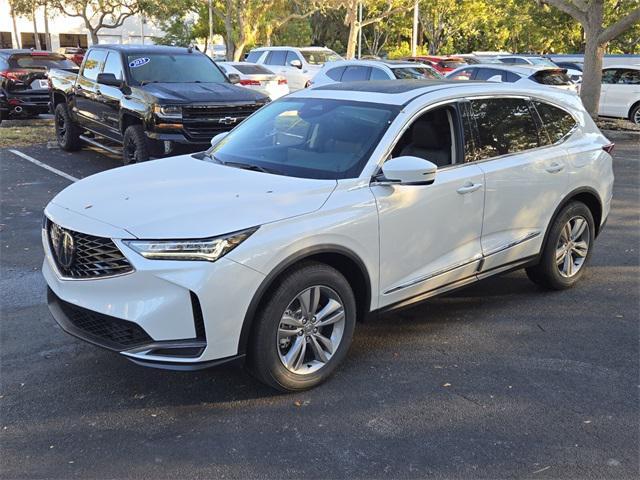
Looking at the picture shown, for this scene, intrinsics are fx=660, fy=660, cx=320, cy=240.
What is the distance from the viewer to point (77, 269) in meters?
3.63

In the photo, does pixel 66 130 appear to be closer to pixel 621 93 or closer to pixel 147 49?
pixel 147 49

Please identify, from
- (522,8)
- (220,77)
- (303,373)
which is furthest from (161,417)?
(522,8)

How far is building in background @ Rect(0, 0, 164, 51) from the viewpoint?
5684 centimetres

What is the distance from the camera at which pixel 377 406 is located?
3.69 m

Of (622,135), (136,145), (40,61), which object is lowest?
(622,135)

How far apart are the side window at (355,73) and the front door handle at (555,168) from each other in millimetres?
10606

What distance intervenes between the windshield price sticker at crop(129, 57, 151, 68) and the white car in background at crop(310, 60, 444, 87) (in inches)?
190

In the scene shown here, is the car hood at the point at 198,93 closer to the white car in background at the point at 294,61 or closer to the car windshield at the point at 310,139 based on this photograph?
the car windshield at the point at 310,139

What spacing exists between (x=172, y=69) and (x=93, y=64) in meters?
1.78

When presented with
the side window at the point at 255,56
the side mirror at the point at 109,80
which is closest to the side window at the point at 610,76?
the side window at the point at 255,56

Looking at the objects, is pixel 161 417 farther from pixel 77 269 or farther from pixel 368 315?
pixel 368 315

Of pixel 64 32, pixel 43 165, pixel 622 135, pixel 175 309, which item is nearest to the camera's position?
pixel 175 309

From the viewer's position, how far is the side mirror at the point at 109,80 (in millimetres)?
9695

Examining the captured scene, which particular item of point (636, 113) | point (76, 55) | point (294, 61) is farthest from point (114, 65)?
point (76, 55)
